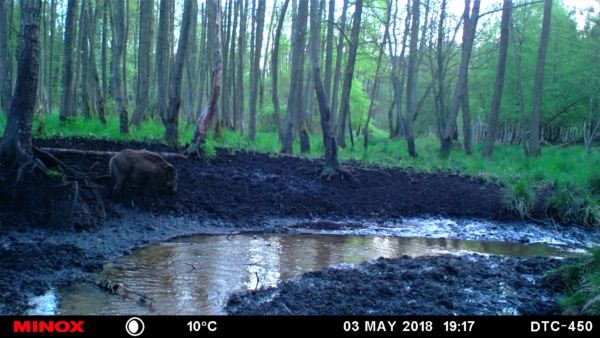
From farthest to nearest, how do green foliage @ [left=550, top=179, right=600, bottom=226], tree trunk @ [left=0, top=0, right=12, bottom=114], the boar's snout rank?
1. tree trunk @ [left=0, top=0, right=12, bottom=114]
2. green foliage @ [left=550, top=179, right=600, bottom=226]
3. the boar's snout

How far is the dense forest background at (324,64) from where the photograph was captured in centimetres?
1838

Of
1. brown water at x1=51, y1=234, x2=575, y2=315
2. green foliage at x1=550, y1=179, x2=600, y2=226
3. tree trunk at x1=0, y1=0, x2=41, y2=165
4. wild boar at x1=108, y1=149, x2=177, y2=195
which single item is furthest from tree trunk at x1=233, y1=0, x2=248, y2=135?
tree trunk at x1=0, y1=0, x2=41, y2=165

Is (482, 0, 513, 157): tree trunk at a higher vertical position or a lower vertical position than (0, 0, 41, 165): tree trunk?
higher

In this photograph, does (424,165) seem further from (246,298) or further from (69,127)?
(246,298)

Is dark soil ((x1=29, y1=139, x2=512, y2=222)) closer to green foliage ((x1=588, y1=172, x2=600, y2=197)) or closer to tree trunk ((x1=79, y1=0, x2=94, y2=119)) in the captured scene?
green foliage ((x1=588, y1=172, x2=600, y2=197))

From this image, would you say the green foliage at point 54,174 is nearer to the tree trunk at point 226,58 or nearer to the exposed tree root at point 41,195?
the exposed tree root at point 41,195

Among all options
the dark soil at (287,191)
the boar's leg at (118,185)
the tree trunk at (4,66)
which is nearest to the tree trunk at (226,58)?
the tree trunk at (4,66)

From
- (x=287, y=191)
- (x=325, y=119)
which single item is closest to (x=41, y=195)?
(x=287, y=191)

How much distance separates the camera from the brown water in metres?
6.12

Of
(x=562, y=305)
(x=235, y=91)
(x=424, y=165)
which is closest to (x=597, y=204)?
(x=424, y=165)
